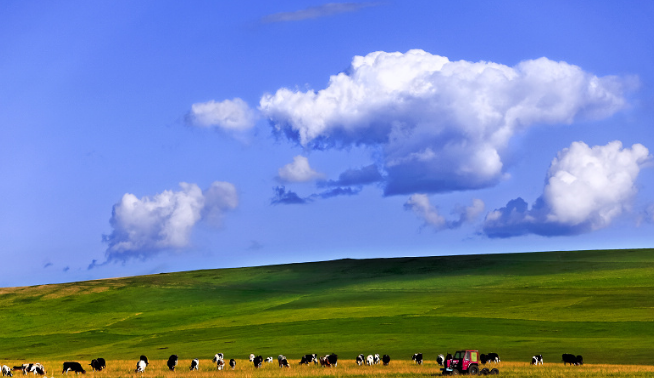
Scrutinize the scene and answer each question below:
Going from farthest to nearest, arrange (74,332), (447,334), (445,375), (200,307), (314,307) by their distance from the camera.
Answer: (200,307)
(314,307)
(74,332)
(447,334)
(445,375)

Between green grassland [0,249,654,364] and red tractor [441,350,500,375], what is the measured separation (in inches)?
529

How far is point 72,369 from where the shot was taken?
46062 mm

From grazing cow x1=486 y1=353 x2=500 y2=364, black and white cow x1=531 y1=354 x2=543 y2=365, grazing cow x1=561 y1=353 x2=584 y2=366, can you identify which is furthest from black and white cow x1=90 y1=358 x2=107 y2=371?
grazing cow x1=561 y1=353 x2=584 y2=366

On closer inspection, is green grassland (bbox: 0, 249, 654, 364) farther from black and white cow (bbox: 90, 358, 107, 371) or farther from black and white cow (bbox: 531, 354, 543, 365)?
black and white cow (bbox: 90, 358, 107, 371)

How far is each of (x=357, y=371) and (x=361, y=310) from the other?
41.4 metres

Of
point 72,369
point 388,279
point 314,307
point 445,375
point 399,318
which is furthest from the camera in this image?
point 388,279

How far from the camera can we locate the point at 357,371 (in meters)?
42.0

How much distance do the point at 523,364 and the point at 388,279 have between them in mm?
65150

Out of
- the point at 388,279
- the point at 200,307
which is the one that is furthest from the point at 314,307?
the point at 388,279

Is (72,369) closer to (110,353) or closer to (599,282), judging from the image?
(110,353)

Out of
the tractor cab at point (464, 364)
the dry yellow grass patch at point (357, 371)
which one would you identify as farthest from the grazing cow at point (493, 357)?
the tractor cab at point (464, 364)

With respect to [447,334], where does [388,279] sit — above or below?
above

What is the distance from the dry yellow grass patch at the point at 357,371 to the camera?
3844cm

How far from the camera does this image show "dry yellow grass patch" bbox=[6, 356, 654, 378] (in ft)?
126
